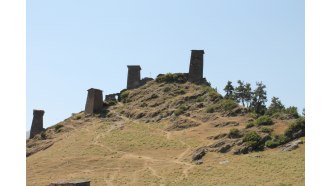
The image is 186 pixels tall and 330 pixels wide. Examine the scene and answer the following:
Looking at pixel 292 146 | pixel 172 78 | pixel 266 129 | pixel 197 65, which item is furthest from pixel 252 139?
pixel 172 78

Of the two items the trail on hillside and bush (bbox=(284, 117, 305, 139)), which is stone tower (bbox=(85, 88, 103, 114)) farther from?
bush (bbox=(284, 117, 305, 139))

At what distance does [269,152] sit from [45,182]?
17267 millimetres

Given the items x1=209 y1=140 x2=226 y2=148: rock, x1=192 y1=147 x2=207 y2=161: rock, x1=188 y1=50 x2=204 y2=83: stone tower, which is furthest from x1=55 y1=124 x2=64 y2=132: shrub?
x1=209 y1=140 x2=226 y2=148: rock

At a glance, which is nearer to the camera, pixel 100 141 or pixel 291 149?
pixel 291 149

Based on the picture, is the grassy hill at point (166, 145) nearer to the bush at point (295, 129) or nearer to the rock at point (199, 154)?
the rock at point (199, 154)

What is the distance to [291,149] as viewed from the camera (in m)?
35.9

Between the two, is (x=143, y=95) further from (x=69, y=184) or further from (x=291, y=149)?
(x=69, y=184)

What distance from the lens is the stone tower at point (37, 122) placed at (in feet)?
194

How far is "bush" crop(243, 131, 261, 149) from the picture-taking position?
128ft

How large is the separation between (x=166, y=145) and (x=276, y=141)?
35.3 feet
